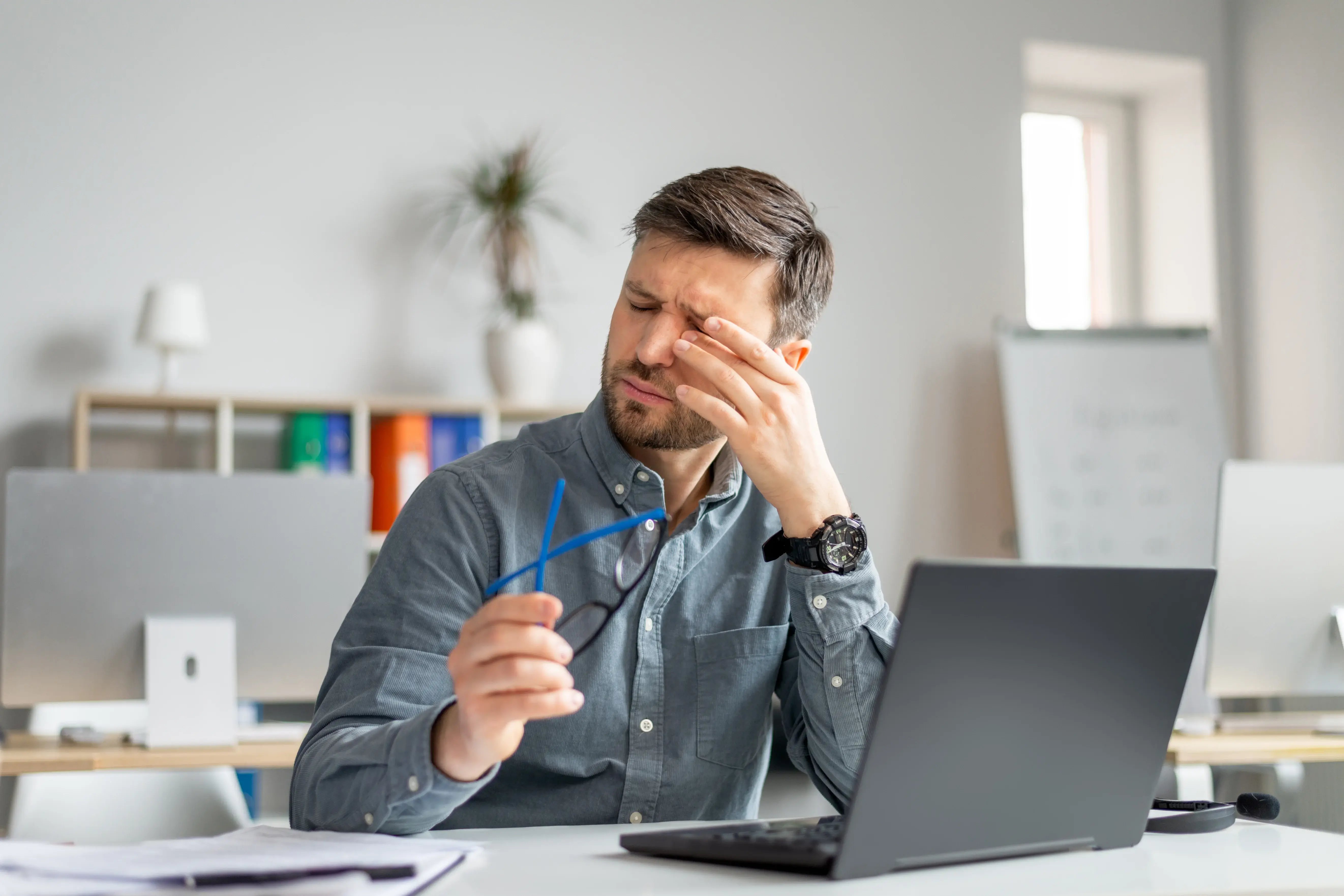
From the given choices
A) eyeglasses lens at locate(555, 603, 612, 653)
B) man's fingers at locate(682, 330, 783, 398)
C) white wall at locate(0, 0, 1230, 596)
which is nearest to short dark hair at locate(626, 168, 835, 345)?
man's fingers at locate(682, 330, 783, 398)

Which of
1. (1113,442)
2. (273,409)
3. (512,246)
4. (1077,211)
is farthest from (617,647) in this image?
(1077,211)

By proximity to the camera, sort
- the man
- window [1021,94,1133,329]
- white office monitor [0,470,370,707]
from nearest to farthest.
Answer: the man < white office monitor [0,470,370,707] < window [1021,94,1133,329]

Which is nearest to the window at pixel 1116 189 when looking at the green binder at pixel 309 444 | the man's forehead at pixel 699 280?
the green binder at pixel 309 444

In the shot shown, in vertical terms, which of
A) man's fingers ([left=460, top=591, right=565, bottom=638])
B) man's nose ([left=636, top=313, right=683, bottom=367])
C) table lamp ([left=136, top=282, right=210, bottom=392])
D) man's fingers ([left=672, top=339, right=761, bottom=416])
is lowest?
man's fingers ([left=460, top=591, right=565, bottom=638])

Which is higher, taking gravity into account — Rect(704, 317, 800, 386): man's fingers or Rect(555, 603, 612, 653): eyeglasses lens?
Rect(704, 317, 800, 386): man's fingers

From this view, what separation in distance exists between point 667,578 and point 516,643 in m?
0.51

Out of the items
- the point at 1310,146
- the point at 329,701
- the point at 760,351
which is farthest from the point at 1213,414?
the point at 329,701

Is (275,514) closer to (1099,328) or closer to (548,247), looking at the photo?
(548,247)

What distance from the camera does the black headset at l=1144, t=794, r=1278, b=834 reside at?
3.26ft

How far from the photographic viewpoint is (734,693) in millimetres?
1263

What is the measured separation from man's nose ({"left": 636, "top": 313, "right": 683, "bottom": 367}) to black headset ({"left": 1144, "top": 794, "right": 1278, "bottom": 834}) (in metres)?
0.62

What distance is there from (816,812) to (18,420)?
2356 mm

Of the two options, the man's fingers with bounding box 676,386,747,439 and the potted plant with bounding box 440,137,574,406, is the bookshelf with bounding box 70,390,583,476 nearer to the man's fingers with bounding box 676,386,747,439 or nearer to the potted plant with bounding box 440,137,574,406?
the potted plant with bounding box 440,137,574,406

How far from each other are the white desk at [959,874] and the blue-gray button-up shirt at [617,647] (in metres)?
0.18
